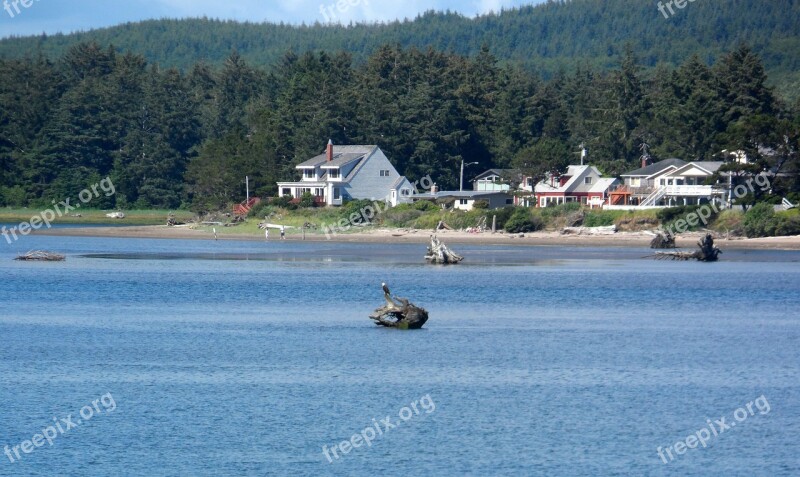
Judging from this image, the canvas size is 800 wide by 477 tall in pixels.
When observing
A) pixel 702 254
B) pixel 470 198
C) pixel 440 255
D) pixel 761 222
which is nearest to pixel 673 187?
pixel 761 222

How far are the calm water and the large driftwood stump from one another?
1.67 ft

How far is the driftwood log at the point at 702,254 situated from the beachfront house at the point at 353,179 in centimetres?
3453

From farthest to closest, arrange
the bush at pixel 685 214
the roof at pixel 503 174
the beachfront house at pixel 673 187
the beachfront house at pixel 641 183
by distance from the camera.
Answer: the roof at pixel 503 174
the beachfront house at pixel 641 183
the beachfront house at pixel 673 187
the bush at pixel 685 214

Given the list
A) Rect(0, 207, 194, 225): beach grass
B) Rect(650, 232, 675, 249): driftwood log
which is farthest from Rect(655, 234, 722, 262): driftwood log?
Rect(0, 207, 194, 225): beach grass

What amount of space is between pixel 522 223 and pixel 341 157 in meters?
23.1

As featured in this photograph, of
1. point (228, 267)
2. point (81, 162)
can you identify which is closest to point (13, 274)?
point (228, 267)

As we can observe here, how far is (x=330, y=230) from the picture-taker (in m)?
88.6

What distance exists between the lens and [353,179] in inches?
3844

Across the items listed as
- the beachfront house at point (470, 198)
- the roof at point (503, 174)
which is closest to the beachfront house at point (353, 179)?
the beachfront house at point (470, 198)

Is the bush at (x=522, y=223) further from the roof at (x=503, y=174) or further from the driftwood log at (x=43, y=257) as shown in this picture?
the driftwood log at (x=43, y=257)

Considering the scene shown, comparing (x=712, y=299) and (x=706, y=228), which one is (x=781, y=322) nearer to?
(x=712, y=299)

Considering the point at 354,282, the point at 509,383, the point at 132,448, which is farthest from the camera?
the point at 354,282

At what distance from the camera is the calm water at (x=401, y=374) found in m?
21.6

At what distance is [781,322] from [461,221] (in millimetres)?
45070
